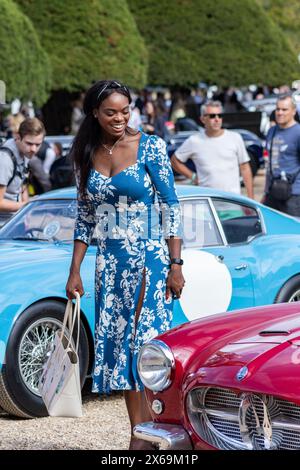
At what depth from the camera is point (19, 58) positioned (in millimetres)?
24016

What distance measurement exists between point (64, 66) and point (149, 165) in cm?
2439

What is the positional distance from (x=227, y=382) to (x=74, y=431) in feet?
7.37

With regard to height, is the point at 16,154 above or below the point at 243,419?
above

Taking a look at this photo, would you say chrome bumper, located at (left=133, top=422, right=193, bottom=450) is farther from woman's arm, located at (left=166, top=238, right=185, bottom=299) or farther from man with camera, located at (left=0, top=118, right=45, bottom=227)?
man with camera, located at (left=0, top=118, right=45, bottom=227)

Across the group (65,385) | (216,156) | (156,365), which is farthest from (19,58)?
(156,365)

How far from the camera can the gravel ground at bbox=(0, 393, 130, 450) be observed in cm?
609

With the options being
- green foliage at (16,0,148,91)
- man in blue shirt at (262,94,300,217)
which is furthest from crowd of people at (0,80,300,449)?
green foliage at (16,0,148,91)

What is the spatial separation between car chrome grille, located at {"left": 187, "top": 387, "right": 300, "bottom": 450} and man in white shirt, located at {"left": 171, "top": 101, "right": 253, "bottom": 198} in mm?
5638

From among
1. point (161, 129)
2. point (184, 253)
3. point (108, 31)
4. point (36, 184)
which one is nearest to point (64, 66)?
point (108, 31)

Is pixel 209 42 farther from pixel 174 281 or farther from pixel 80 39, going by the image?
pixel 174 281

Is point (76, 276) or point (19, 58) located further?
point (19, 58)

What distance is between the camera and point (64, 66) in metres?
29.3

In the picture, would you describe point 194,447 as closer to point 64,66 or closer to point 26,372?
point 26,372

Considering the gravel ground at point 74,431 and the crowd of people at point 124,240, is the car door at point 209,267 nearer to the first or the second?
the gravel ground at point 74,431
